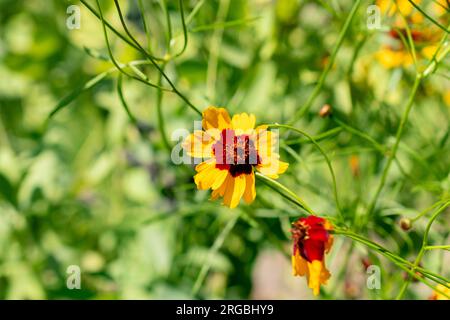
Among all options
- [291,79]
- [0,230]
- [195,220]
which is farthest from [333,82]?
[0,230]

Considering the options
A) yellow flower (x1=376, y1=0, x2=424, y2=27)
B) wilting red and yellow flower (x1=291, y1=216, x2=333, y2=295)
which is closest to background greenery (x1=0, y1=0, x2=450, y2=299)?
yellow flower (x1=376, y1=0, x2=424, y2=27)

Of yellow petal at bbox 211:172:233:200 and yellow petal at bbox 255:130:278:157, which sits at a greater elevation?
yellow petal at bbox 255:130:278:157

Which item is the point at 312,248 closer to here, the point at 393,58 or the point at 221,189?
the point at 221,189

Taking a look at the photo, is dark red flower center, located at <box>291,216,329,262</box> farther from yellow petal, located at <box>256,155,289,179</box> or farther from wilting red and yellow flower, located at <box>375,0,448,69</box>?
wilting red and yellow flower, located at <box>375,0,448,69</box>

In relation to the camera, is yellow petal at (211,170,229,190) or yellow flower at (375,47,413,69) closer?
yellow petal at (211,170,229,190)

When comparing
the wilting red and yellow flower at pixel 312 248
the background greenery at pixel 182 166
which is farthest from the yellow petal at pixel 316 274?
the background greenery at pixel 182 166
